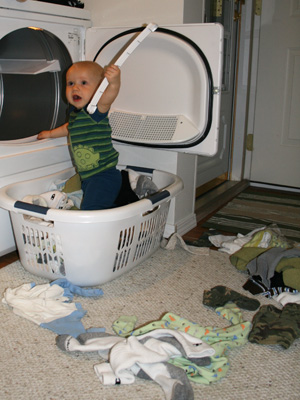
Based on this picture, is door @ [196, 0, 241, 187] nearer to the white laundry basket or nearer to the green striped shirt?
the green striped shirt

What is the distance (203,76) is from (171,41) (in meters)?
0.17

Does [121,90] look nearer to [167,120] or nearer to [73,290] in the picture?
[167,120]

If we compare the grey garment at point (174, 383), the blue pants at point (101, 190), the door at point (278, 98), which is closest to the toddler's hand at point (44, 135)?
the blue pants at point (101, 190)

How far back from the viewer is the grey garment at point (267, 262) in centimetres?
140

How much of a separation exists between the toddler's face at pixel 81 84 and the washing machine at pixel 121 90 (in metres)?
0.13

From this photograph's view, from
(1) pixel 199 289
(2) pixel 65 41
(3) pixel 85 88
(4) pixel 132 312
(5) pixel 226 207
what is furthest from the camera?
(5) pixel 226 207

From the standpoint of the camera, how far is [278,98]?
8.81ft

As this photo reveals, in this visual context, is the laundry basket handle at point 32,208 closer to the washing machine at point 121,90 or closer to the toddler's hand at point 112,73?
the washing machine at point 121,90

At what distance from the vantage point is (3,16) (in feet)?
4.59

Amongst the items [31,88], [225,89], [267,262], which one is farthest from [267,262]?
[225,89]

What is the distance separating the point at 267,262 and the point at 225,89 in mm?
1515

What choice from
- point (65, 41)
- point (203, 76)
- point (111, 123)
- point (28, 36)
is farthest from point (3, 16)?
point (203, 76)

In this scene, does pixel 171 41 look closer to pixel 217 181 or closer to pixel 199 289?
pixel 199 289

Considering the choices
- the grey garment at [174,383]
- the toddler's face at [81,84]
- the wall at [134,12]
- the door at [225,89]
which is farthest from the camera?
the door at [225,89]
